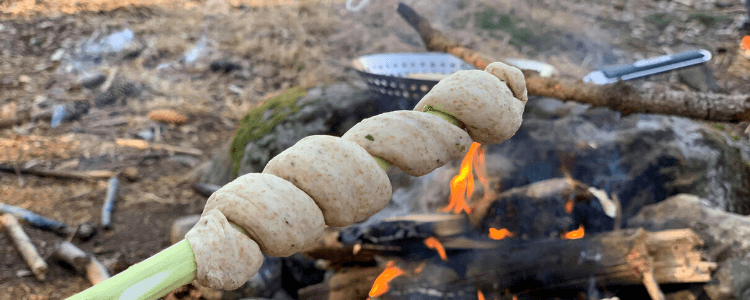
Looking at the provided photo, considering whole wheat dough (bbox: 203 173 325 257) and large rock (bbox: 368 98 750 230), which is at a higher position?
whole wheat dough (bbox: 203 173 325 257)

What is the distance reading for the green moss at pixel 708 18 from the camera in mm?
6545

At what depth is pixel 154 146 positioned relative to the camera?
4723mm

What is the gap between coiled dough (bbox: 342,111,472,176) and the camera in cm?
122

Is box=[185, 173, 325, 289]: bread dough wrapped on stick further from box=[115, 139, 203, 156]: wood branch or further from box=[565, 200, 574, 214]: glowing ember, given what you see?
box=[115, 139, 203, 156]: wood branch

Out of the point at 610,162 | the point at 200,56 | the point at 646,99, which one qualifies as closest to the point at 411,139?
the point at 646,99

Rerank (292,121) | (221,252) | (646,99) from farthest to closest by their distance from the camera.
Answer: (292,121), (646,99), (221,252)

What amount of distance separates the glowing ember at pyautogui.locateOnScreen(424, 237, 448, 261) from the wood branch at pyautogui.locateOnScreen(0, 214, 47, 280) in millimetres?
2362

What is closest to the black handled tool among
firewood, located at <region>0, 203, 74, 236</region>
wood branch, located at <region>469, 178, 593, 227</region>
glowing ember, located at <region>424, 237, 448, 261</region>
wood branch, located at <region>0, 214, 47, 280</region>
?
wood branch, located at <region>469, 178, 593, 227</region>

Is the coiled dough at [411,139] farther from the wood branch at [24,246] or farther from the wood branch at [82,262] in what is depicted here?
the wood branch at [24,246]

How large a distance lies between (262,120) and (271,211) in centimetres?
275

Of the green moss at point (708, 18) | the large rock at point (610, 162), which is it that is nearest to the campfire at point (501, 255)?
the large rock at point (610, 162)

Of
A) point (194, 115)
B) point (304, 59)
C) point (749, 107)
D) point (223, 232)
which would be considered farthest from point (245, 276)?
point (304, 59)

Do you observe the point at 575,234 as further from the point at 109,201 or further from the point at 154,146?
the point at 154,146

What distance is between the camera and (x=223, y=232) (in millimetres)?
954
